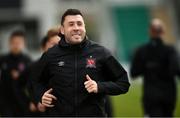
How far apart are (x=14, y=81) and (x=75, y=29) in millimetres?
5669

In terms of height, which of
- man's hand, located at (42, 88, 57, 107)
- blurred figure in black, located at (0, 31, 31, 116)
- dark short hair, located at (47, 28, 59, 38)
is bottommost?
blurred figure in black, located at (0, 31, 31, 116)

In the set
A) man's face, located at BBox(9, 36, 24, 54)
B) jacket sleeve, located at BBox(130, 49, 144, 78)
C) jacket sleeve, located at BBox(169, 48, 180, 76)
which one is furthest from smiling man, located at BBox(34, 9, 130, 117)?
man's face, located at BBox(9, 36, 24, 54)

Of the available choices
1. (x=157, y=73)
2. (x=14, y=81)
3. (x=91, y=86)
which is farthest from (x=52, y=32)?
(x=91, y=86)

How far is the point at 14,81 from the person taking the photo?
1594 cm

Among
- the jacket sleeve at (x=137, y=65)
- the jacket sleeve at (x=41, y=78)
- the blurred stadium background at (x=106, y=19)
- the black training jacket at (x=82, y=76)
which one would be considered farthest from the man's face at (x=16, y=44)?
the blurred stadium background at (x=106, y=19)

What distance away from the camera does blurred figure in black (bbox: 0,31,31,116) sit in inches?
627

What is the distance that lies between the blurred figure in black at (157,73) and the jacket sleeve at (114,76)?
4.52m

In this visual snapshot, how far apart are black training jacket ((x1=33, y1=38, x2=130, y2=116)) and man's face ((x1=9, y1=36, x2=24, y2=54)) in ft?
17.6

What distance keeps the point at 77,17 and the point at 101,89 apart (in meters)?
0.85

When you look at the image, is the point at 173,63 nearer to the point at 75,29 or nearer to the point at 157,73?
the point at 157,73

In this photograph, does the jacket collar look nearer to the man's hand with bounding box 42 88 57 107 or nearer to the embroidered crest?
the embroidered crest

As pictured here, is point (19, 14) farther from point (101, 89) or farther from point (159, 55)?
point (101, 89)

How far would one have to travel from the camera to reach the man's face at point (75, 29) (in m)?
10.4

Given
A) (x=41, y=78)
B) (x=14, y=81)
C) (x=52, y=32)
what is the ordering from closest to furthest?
(x=41, y=78) < (x=52, y=32) < (x=14, y=81)
